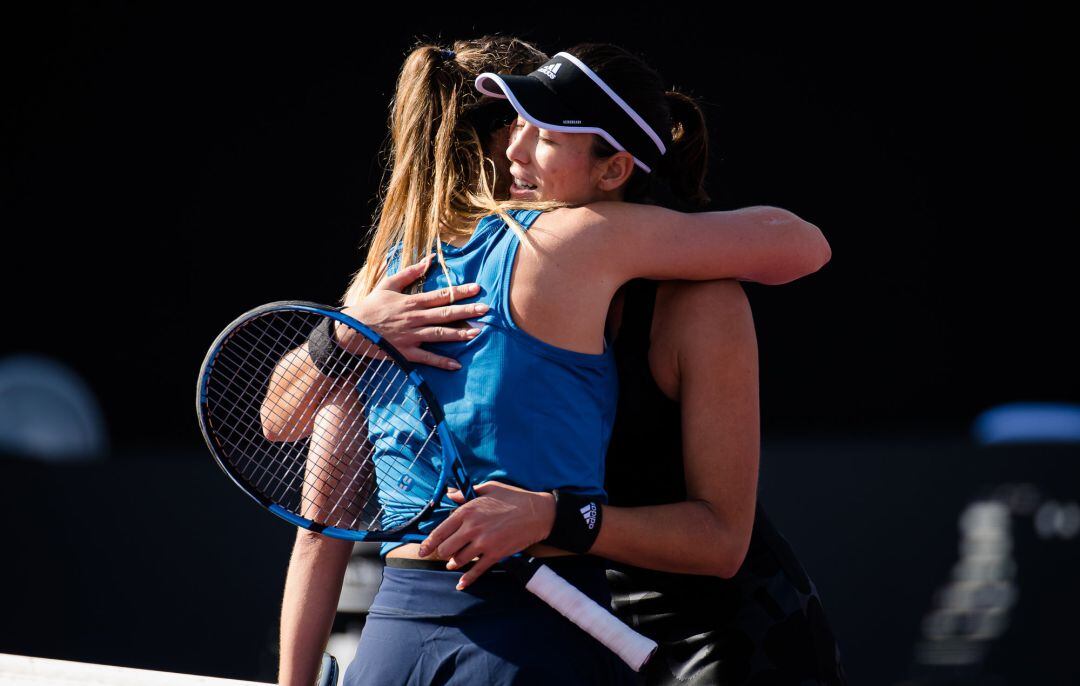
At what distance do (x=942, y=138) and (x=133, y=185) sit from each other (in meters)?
2.89

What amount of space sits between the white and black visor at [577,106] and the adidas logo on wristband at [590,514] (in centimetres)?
44

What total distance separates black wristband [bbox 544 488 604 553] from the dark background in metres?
2.88

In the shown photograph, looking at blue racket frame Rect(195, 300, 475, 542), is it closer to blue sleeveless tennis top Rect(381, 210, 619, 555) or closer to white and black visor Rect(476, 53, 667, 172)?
blue sleeveless tennis top Rect(381, 210, 619, 555)

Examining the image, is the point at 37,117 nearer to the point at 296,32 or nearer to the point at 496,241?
the point at 296,32

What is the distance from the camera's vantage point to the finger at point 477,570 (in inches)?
50.9

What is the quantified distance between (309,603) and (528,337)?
1.61 feet

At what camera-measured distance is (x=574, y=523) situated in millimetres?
1321

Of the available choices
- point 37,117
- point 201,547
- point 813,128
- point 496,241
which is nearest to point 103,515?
point 201,547

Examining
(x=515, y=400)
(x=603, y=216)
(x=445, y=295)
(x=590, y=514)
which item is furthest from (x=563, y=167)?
(x=590, y=514)

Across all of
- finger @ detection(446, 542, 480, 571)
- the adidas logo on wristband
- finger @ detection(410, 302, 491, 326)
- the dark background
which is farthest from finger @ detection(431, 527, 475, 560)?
the dark background

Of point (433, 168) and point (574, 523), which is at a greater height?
point (433, 168)

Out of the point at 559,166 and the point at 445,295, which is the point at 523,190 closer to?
the point at 559,166

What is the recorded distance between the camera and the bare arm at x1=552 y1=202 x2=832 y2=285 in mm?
1409

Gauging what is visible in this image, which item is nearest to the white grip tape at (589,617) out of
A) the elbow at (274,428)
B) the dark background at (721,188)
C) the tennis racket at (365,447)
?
the tennis racket at (365,447)
